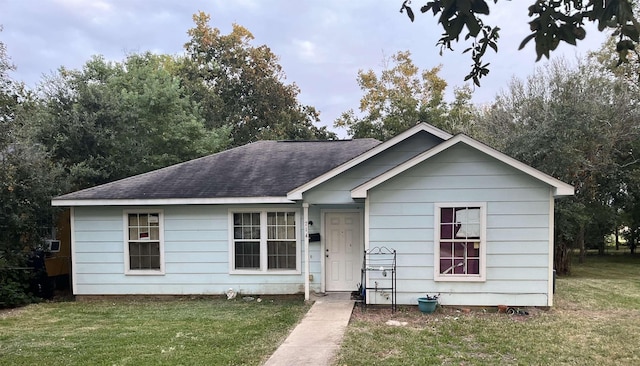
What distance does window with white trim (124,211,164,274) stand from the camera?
9.44 meters

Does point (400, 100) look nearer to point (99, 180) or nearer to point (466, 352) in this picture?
point (99, 180)

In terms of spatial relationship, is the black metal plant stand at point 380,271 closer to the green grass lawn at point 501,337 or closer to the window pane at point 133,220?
the green grass lawn at point 501,337

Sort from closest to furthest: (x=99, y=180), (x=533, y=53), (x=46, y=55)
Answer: (x=533, y=53), (x=99, y=180), (x=46, y=55)

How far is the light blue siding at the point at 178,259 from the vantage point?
365 inches

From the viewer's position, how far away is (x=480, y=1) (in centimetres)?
216

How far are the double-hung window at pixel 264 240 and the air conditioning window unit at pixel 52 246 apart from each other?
4878 millimetres

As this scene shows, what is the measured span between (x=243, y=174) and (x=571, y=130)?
1052cm

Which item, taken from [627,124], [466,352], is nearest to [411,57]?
[627,124]

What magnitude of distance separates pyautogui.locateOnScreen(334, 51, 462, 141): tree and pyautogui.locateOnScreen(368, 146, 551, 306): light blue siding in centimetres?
1646

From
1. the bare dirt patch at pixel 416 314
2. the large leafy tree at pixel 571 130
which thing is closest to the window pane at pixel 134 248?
the bare dirt patch at pixel 416 314

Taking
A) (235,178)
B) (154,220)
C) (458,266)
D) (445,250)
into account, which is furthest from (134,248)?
(458,266)

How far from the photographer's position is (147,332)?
21.1 ft

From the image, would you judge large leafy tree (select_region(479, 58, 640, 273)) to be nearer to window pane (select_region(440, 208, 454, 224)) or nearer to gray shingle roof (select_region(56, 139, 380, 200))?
gray shingle roof (select_region(56, 139, 380, 200))

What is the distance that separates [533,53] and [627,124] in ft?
54.7
